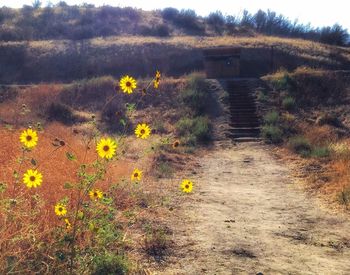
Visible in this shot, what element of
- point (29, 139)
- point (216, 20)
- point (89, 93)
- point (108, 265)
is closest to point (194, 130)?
point (89, 93)

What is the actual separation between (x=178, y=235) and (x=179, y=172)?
4754mm

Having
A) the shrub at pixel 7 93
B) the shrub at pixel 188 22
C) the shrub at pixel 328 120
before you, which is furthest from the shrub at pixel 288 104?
the shrub at pixel 188 22

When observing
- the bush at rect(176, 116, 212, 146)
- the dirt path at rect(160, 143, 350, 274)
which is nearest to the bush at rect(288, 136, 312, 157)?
the bush at rect(176, 116, 212, 146)

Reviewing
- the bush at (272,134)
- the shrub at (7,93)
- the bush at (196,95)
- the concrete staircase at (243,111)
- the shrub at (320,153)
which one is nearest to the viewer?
the shrub at (320,153)

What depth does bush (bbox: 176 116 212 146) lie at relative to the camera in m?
14.5

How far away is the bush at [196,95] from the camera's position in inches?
717

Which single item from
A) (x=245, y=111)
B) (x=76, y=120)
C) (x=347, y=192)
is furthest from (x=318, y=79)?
(x=347, y=192)

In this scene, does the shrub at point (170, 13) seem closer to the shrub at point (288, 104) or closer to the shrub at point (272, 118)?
the shrub at point (288, 104)

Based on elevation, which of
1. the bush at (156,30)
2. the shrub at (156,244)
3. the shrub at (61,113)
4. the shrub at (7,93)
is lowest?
the shrub at (61,113)

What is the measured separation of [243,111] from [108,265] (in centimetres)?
1423

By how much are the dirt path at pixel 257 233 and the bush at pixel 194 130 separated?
5139 millimetres

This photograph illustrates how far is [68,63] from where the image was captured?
29438 mm

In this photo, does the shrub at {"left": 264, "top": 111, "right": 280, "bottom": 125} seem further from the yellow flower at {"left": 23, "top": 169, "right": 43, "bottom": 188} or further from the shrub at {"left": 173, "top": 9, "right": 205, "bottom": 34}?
the shrub at {"left": 173, "top": 9, "right": 205, "bottom": 34}

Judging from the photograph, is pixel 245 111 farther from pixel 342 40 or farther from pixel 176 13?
pixel 176 13
